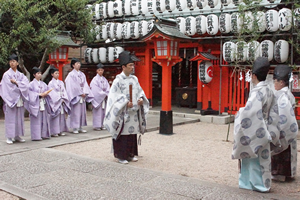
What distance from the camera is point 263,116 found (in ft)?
14.9

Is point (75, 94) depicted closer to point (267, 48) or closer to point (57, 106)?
point (57, 106)

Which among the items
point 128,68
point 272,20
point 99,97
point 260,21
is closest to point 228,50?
point 260,21

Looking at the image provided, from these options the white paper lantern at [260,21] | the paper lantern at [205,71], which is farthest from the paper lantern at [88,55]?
the white paper lantern at [260,21]

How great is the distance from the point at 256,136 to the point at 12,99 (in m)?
5.91

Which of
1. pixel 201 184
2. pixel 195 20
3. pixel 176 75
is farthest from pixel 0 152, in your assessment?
pixel 176 75

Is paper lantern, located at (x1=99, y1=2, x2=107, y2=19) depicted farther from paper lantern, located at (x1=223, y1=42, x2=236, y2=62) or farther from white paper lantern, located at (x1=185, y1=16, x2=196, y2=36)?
paper lantern, located at (x1=223, y1=42, x2=236, y2=62)

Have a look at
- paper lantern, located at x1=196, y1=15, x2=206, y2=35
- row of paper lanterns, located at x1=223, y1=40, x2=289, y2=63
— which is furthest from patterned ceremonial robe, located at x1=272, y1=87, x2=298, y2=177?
paper lantern, located at x1=196, y1=15, x2=206, y2=35

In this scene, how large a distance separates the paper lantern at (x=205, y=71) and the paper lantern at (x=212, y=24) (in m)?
1.18

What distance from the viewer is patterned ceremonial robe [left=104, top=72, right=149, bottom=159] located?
238 inches

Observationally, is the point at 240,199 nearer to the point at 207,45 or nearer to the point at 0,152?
the point at 0,152

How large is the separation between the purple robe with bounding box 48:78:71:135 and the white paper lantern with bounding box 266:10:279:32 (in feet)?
Answer: 23.3

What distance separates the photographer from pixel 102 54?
1523 centimetres

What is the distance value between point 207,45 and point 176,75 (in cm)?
587

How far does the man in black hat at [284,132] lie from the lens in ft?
16.1
